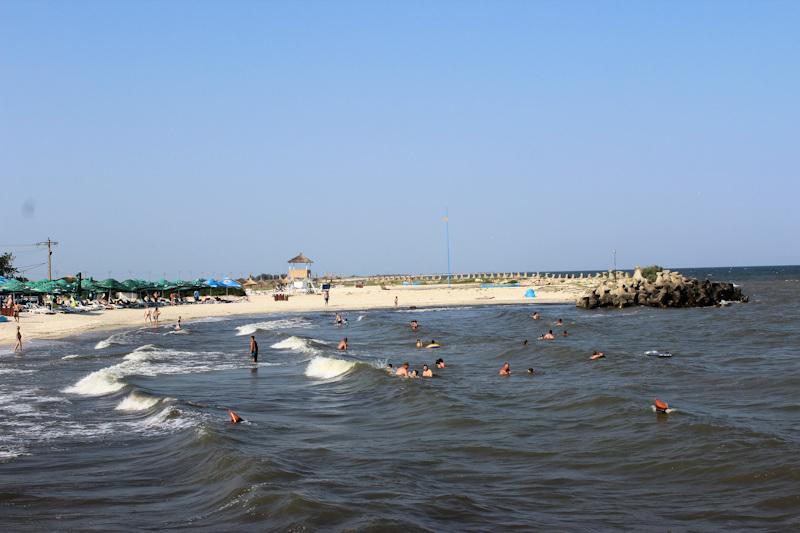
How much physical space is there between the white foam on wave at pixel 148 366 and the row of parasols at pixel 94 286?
2152 cm

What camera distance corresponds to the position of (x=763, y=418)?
1753cm

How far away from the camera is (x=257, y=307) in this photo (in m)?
72.2

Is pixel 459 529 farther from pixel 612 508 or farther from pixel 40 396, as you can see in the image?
pixel 40 396

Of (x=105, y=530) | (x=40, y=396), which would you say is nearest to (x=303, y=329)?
(x=40, y=396)

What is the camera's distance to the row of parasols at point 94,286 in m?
54.6

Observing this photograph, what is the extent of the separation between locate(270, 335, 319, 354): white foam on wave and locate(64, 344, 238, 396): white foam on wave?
12.0 ft

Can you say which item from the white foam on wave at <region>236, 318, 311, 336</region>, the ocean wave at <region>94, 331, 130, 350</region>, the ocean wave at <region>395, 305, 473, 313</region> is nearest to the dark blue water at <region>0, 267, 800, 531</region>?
the ocean wave at <region>94, 331, 130, 350</region>

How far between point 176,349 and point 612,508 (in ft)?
97.0

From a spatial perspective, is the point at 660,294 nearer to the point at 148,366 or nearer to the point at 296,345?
Result: the point at 296,345

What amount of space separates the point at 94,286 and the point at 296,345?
109 ft

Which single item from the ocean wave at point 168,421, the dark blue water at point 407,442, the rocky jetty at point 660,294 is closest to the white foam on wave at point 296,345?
the dark blue water at point 407,442

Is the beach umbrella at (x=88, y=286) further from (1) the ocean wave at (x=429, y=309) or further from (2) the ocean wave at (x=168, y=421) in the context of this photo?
(2) the ocean wave at (x=168, y=421)

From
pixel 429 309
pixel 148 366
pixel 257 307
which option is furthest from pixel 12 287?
pixel 429 309

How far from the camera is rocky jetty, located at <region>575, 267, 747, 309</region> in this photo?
6028 cm
